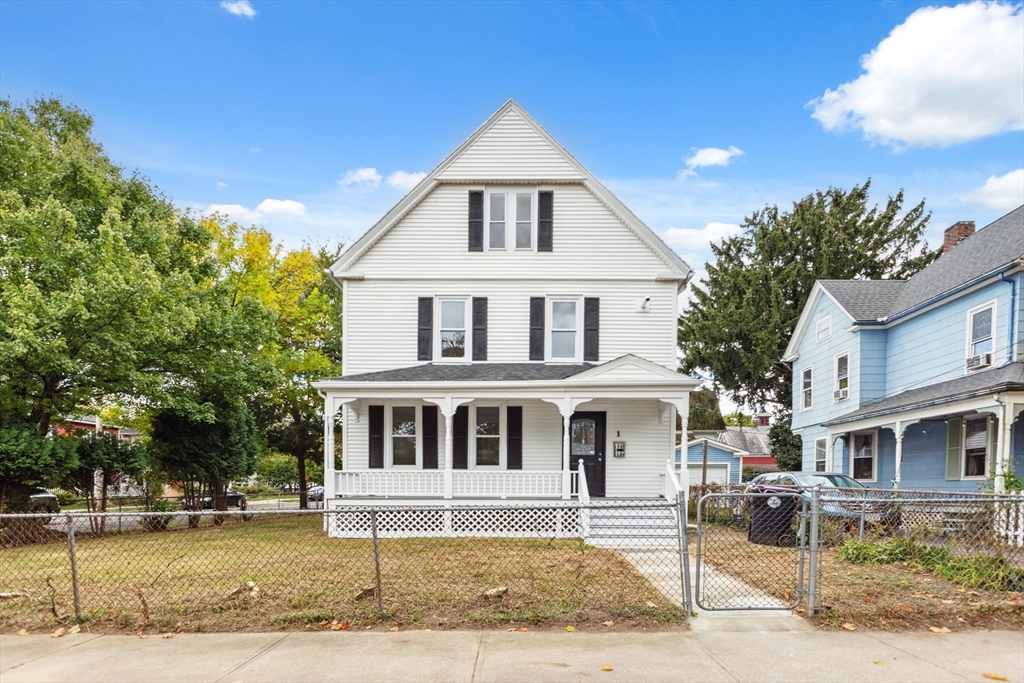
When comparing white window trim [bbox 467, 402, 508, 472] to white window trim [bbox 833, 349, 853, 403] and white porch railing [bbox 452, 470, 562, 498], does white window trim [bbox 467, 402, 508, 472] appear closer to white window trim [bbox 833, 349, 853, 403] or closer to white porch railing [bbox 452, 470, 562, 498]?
white porch railing [bbox 452, 470, 562, 498]

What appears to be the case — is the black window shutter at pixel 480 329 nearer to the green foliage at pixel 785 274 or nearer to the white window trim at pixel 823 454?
the white window trim at pixel 823 454

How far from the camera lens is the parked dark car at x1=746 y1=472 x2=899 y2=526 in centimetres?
957

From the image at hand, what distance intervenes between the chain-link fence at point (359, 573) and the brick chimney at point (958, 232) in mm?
15184

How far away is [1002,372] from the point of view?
42.8ft

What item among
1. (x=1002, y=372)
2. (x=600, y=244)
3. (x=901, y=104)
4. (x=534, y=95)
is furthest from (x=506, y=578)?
(x=901, y=104)

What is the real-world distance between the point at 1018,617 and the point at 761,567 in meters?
3.49

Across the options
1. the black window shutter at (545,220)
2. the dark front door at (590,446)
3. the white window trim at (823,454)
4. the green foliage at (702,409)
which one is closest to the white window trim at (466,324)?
the black window shutter at (545,220)

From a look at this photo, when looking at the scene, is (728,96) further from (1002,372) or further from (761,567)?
(761,567)

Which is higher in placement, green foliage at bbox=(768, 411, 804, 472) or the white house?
the white house

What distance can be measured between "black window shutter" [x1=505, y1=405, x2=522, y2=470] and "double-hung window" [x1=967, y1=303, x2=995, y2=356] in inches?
402

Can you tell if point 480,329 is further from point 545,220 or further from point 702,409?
point 702,409

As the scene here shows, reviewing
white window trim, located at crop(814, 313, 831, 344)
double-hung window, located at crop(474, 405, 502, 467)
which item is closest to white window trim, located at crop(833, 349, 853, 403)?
white window trim, located at crop(814, 313, 831, 344)

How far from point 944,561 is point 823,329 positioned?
1441 centimetres

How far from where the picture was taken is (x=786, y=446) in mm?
28625
